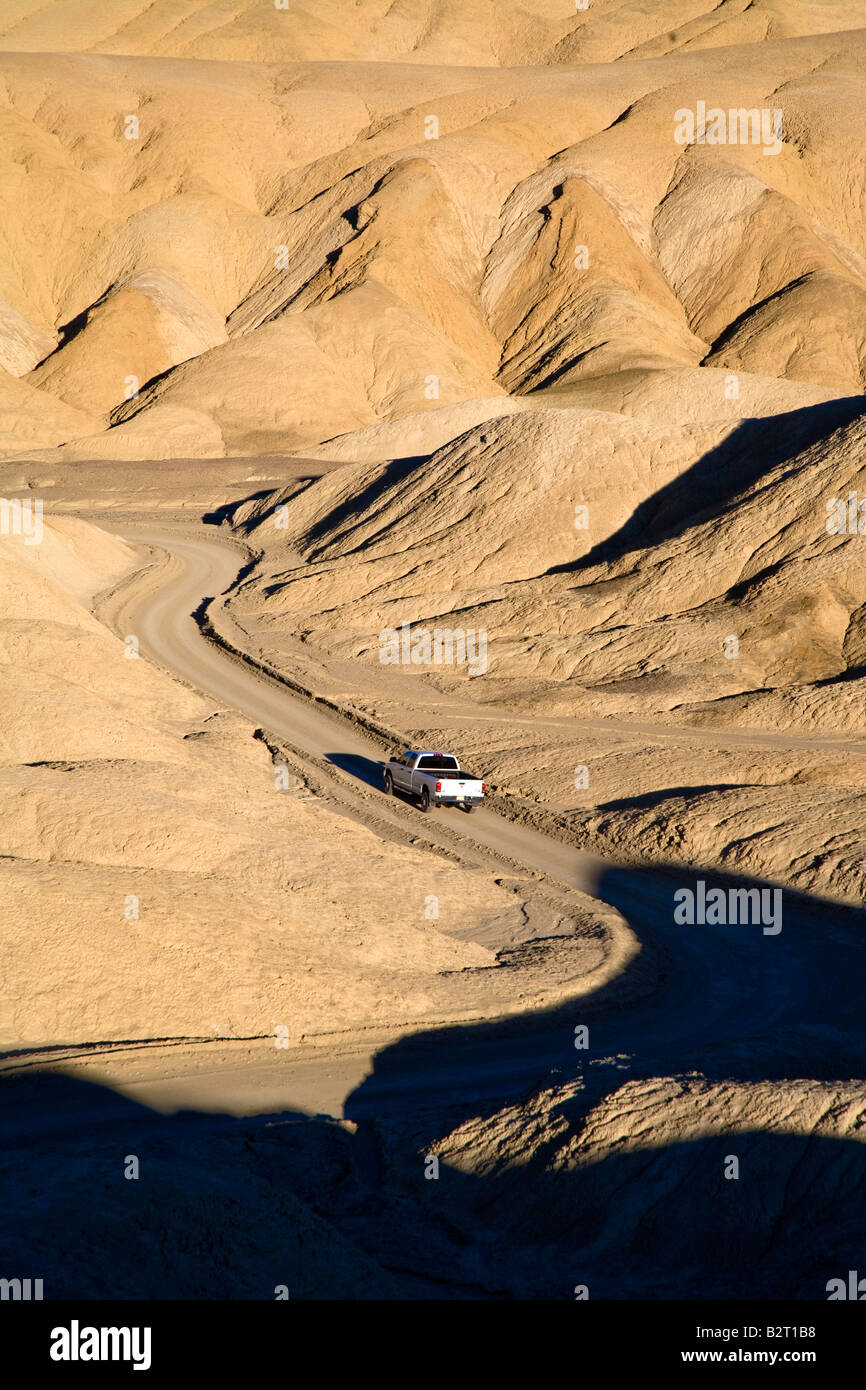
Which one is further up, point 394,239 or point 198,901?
point 394,239

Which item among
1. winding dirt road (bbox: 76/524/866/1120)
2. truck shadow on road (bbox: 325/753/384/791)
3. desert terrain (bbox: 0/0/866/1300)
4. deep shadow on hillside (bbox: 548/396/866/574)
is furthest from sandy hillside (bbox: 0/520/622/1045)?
deep shadow on hillside (bbox: 548/396/866/574)

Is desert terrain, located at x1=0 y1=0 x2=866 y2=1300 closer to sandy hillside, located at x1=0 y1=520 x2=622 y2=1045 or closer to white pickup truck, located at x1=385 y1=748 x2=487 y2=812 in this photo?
sandy hillside, located at x1=0 y1=520 x2=622 y2=1045

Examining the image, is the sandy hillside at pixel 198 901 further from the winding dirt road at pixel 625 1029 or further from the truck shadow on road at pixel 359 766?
the truck shadow on road at pixel 359 766

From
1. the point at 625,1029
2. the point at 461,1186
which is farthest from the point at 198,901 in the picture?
the point at 461,1186

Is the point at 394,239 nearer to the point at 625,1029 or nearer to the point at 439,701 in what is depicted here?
the point at 439,701
